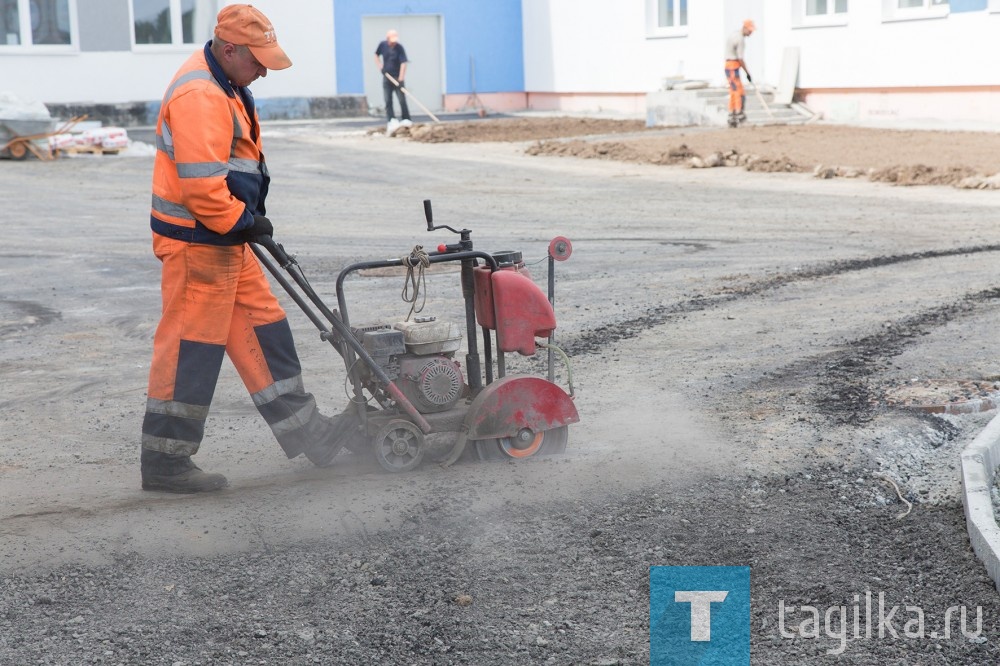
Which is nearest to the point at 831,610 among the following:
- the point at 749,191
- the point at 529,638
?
the point at 529,638

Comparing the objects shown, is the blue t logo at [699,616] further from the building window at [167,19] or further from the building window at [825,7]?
the building window at [167,19]

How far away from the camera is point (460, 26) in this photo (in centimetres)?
3092

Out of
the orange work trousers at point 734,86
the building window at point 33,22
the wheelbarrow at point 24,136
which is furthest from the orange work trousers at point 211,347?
the building window at point 33,22

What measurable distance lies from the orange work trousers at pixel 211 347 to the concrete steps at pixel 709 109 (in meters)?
18.9

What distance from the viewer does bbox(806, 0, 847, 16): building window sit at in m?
22.7

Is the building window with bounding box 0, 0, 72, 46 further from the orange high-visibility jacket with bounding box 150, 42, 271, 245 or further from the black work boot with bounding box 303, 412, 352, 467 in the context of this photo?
the black work boot with bounding box 303, 412, 352, 467

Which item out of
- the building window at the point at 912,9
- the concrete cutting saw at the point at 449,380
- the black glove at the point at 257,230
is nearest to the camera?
the black glove at the point at 257,230

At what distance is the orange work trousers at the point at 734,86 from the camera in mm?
21656

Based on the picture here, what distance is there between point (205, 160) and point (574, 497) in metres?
1.89

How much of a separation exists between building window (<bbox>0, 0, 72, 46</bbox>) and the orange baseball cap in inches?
975

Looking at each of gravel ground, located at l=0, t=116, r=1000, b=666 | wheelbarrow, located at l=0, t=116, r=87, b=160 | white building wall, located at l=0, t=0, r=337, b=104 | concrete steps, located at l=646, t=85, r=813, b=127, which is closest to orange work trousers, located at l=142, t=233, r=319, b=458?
gravel ground, located at l=0, t=116, r=1000, b=666

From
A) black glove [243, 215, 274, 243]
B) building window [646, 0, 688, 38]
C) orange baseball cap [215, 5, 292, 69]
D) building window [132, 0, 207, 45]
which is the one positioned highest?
building window [132, 0, 207, 45]

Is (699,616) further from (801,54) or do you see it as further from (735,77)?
(801,54)

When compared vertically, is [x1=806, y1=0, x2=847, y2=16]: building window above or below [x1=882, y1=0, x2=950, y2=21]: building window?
above
